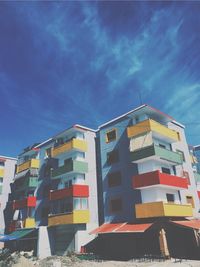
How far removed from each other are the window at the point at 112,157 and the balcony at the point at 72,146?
178 inches

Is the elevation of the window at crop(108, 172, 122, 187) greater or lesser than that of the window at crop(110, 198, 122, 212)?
greater

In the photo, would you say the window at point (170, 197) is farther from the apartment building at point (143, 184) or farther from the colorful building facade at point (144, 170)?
the apartment building at point (143, 184)

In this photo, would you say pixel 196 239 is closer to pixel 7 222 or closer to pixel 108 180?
pixel 108 180

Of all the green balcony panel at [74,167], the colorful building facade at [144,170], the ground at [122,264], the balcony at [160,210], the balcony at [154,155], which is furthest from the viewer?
the green balcony panel at [74,167]

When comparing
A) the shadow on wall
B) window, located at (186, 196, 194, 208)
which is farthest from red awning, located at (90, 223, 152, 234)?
window, located at (186, 196, 194, 208)

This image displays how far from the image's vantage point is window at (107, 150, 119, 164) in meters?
36.3

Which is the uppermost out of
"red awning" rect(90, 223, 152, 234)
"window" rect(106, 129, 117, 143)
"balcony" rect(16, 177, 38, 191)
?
"window" rect(106, 129, 117, 143)

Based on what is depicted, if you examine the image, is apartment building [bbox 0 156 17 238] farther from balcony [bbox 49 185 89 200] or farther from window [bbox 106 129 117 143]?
window [bbox 106 129 117 143]

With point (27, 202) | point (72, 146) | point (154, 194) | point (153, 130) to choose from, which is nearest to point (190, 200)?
point (154, 194)

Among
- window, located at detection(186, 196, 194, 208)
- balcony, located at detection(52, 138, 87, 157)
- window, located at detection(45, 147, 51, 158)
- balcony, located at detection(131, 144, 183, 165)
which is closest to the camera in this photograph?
balcony, located at detection(131, 144, 183, 165)

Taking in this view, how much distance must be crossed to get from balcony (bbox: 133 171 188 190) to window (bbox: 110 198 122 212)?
4.50m

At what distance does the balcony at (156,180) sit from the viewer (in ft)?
94.4

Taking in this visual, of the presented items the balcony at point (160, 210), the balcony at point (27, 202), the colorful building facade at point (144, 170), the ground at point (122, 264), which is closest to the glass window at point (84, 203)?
the colorful building facade at point (144, 170)

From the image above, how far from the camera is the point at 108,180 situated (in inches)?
1420
